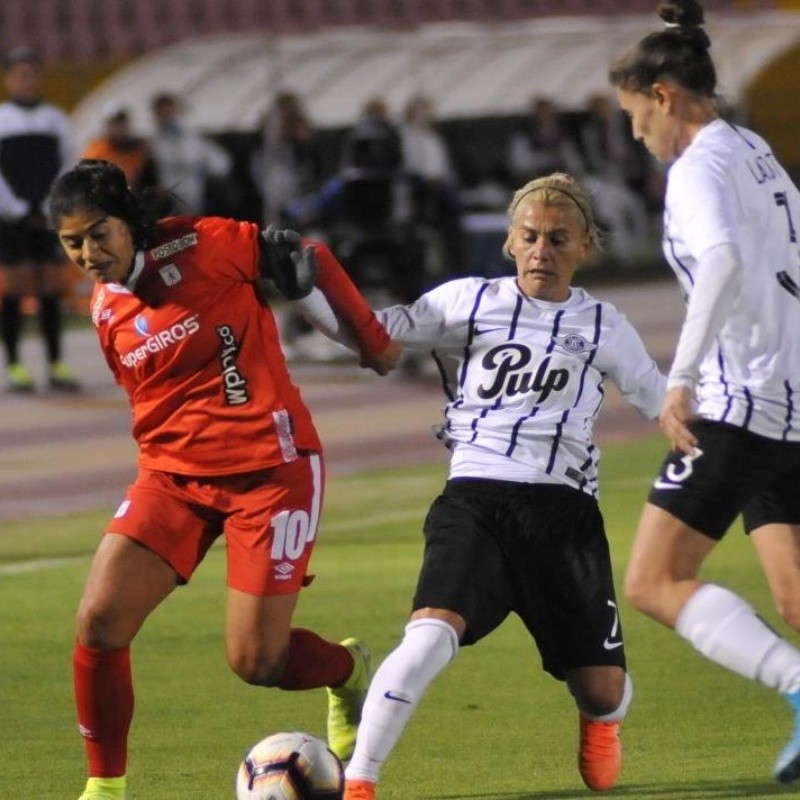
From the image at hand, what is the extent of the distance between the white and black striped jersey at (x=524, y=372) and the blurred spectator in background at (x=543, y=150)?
17.5m

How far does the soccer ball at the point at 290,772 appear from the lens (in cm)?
554

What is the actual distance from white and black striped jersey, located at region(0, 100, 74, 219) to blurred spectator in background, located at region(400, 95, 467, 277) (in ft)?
13.6

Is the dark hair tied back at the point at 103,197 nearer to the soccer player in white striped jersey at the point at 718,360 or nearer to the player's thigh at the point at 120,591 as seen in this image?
the player's thigh at the point at 120,591

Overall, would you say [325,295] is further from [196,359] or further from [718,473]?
[718,473]

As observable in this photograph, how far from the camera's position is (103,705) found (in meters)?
5.67

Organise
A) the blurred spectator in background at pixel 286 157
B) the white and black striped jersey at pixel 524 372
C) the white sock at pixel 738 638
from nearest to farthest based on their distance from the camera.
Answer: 1. the white sock at pixel 738 638
2. the white and black striped jersey at pixel 524 372
3. the blurred spectator in background at pixel 286 157

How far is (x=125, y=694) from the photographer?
18.7 ft

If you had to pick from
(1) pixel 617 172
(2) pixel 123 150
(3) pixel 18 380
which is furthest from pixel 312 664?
(1) pixel 617 172

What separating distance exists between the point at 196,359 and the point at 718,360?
56.3 inches

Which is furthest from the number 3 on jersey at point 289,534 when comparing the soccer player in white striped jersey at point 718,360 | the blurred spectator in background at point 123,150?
the blurred spectator in background at point 123,150

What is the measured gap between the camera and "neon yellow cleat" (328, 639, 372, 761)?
251 inches

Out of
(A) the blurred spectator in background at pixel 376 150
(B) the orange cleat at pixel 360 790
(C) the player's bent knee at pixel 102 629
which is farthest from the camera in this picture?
(A) the blurred spectator in background at pixel 376 150

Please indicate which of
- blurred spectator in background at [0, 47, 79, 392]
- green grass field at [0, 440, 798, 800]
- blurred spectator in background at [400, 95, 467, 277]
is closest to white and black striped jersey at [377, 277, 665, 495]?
green grass field at [0, 440, 798, 800]

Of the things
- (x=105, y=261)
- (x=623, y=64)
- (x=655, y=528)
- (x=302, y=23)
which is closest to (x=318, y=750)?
(x=655, y=528)
